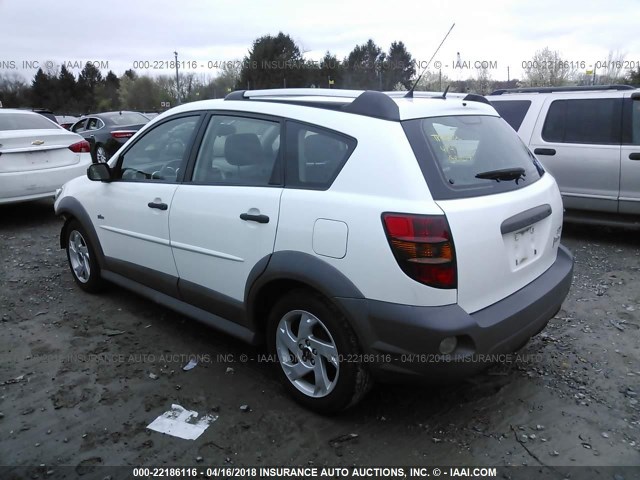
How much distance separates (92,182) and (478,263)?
11.2ft

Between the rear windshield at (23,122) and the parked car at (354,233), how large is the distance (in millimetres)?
5054

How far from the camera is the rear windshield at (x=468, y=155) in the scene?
2.67 m

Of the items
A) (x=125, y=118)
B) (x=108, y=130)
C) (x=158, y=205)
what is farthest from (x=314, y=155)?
(x=125, y=118)

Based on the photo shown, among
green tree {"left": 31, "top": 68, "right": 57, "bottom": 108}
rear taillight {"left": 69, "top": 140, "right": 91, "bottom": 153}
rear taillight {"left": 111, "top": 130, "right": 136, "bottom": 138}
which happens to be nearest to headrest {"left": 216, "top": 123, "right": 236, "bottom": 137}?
rear taillight {"left": 69, "top": 140, "right": 91, "bottom": 153}

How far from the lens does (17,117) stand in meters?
Answer: 7.95

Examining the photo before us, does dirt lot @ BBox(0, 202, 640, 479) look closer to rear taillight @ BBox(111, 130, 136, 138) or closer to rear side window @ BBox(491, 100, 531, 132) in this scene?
rear side window @ BBox(491, 100, 531, 132)

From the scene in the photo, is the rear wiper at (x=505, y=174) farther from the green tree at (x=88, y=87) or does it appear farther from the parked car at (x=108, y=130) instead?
the green tree at (x=88, y=87)

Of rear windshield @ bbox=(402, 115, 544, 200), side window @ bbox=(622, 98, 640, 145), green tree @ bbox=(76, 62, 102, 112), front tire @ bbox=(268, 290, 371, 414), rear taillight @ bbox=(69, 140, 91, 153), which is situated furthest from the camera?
green tree @ bbox=(76, 62, 102, 112)

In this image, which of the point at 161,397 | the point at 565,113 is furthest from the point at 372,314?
the point at 565,113

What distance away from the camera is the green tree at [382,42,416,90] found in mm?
30094

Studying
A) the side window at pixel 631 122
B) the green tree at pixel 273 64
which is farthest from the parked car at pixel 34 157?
the green tree at pixel 273 64

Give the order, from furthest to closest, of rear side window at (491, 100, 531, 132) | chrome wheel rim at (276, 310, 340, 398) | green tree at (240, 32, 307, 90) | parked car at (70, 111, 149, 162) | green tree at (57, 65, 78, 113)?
green tree at (57, 65, 78, 113), green tree at (240, 32, 307, 90), parked car at (70, 111, 149, 162), rear side window at (491, 100, 531, 132), chrome wheel rim at (276, 310, 340, 398)

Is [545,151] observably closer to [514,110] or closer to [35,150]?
[514,110]

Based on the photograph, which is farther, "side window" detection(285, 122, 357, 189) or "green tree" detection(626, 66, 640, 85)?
"green tree" detection(626, 66, 640, 85)
